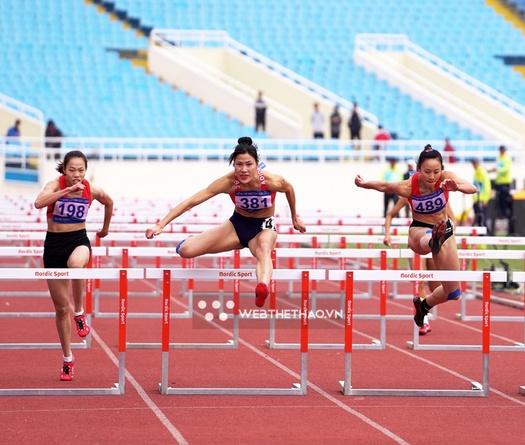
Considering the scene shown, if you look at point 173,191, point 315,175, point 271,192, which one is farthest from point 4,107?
point 271,192

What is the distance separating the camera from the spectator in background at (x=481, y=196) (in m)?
23.6

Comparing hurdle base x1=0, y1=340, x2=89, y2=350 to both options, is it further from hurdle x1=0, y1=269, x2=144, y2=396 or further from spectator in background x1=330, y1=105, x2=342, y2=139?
spectator in background x1=330, y1=105, x2=342, y2=139

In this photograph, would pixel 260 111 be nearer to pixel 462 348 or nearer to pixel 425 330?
pixel 425 330

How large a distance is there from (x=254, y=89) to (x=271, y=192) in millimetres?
26889

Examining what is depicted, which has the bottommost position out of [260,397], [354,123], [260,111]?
[260,397]

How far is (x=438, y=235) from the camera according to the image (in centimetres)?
977

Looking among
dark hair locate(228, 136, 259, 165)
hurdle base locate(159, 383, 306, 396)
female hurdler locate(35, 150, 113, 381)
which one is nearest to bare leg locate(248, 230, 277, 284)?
dark hair locate(228, 136, 259, 165)

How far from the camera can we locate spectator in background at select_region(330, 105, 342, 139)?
32.1m

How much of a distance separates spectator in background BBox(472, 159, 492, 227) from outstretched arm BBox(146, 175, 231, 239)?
14.6 m

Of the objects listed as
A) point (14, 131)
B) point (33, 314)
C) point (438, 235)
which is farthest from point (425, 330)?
point (14, 131)

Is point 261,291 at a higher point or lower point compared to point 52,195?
lower

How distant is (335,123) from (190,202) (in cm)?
2317

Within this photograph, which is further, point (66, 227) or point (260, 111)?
point (260, 111)

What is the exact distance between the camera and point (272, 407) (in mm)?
8305
